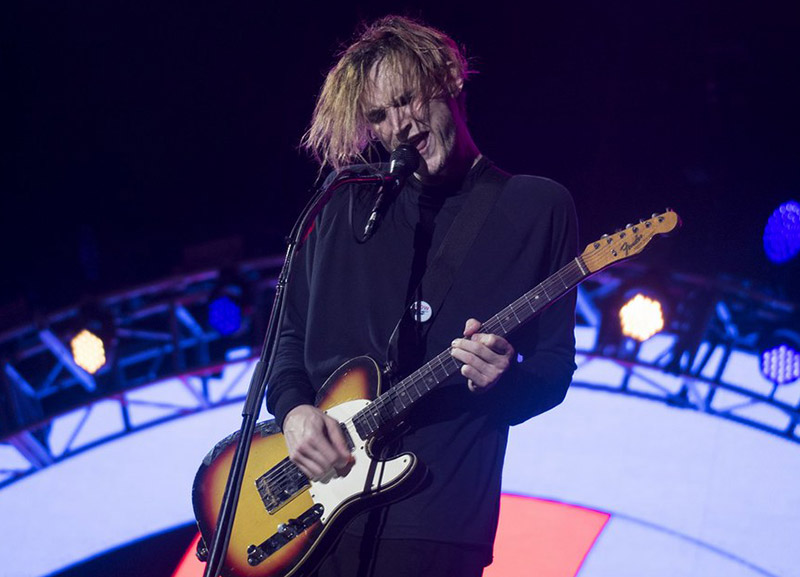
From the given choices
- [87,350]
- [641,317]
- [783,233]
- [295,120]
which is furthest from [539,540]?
[295,120]

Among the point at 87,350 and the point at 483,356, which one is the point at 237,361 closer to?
the point at 87,350

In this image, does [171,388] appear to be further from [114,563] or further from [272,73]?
[272,73]

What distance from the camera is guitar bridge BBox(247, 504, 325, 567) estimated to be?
2.11 meters

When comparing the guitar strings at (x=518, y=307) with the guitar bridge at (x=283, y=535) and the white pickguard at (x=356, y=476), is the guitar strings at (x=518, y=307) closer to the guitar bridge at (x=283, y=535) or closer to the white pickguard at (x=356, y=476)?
the white pickguard at (x=356, y=476)

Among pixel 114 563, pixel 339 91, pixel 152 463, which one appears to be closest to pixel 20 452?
pixel 152 463

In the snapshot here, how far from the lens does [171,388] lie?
6809 mm

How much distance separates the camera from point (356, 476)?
2.05 m

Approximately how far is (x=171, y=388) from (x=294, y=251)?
5.31 metres

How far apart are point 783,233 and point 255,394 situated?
5056 millimetres

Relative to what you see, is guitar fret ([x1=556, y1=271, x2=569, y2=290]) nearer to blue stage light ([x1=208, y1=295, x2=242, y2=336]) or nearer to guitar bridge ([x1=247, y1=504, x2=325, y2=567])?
guitar bridge ([x1=247, y1=504, x2=325, y2=567])

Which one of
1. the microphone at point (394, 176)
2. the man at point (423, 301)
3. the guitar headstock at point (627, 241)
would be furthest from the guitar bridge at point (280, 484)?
the guitar headstock at point (627, 241)

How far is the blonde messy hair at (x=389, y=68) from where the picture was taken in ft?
7.68

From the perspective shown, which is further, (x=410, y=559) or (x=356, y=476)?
(x=356, y=476)

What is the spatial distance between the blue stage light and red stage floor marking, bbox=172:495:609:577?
6.56 ft
